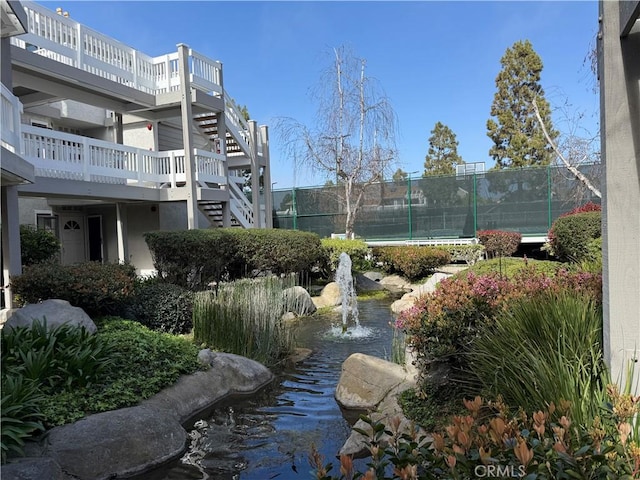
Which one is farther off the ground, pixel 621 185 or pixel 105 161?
pixel 105 161

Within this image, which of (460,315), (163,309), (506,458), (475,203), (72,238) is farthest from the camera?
(475,203)

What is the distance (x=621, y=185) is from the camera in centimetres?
285

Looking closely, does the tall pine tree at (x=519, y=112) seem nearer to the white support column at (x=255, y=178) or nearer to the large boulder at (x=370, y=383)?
the white support column at (x=255, y=178)

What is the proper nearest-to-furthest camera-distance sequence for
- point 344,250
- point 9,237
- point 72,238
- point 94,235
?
point 9,237, point 344,250, point 72,238, point 94,235

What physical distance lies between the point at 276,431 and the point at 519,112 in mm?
26570

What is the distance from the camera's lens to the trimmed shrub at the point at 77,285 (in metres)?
7.40

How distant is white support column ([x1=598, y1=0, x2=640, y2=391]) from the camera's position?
112 inches

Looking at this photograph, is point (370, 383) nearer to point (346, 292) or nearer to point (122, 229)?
point (346, 292)

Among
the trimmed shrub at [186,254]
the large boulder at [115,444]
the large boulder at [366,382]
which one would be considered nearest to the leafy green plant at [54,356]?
the large boulder at [115,444]

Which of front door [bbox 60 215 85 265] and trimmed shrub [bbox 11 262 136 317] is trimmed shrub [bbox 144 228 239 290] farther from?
front door [bbox 60 215 85 265]

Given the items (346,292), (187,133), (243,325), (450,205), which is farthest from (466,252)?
(243,325)

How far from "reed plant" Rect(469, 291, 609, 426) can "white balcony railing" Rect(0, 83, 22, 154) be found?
6.91 m

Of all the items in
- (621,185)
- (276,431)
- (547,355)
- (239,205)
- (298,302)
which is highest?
(239,205)

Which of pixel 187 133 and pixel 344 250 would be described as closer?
pixel 187 133
